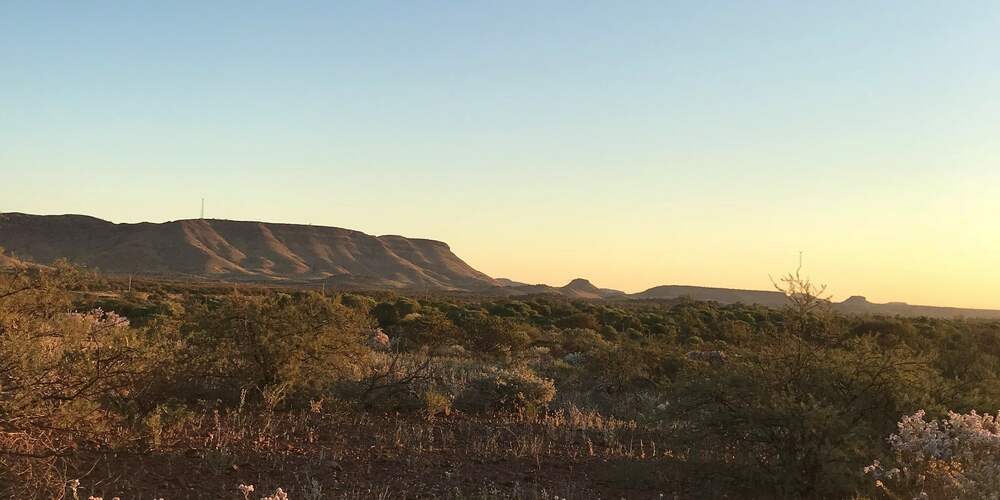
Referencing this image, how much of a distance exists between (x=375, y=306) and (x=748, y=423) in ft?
87.1

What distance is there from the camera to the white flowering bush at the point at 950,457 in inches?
198

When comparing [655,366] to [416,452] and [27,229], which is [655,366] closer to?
[416,452]

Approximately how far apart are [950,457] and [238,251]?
144 meters

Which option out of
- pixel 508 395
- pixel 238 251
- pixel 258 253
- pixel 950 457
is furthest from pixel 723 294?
pixel 950 457

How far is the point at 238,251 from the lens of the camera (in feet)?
451

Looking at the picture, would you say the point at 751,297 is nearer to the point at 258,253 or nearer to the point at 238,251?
the point at 258,253

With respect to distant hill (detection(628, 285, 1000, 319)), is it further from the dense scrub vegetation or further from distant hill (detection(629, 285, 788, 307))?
the dense scrub vegetation

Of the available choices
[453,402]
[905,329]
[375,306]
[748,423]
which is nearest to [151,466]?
[453,402]

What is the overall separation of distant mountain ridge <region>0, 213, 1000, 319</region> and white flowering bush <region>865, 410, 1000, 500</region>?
98492 millimetres

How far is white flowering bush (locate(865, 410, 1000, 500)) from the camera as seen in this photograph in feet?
16.5

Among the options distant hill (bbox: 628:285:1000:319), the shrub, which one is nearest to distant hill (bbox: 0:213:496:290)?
distant hill (bbox: 628:285:1000:319)

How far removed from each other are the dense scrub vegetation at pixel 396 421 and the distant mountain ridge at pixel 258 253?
3708 inches

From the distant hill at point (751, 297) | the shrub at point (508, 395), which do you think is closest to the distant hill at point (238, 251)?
the distant hill at point (751, 297)

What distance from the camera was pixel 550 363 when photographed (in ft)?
56.3
